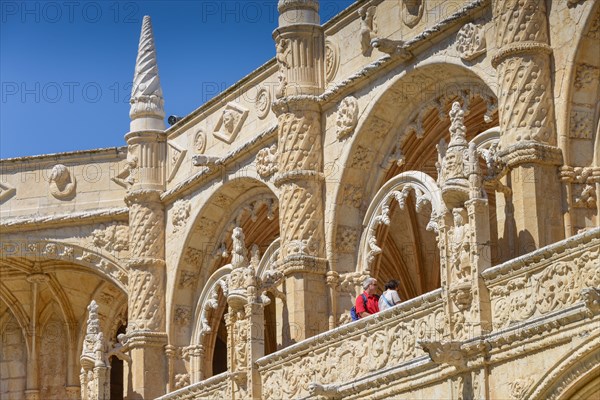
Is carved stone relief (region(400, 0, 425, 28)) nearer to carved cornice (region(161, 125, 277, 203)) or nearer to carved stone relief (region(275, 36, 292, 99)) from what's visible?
carved stone relief (region(275, 36, 292, 99))

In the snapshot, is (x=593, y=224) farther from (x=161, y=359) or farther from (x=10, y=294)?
(x=10, y=294)

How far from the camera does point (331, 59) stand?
2466cm

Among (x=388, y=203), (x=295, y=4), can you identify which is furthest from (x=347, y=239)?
Result: (x=295, y=4)

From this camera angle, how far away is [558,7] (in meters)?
20.0

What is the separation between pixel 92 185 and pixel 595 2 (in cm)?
1384

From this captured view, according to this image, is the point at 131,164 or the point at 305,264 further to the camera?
the point at 131,164

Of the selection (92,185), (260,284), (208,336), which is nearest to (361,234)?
(260,284)

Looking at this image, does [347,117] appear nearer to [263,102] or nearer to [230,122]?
[263,102]

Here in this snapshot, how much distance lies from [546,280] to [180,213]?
12.3 metres

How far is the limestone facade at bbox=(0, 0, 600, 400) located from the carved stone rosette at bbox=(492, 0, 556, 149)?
0.03m

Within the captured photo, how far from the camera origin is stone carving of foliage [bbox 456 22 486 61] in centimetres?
2133

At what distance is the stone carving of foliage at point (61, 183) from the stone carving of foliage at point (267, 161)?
5.97 metres

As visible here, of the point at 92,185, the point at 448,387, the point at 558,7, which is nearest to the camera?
the point at 448,387

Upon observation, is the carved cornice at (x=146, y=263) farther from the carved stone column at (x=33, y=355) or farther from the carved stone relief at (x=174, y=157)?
the carved stone column at (x=33, y=355)
